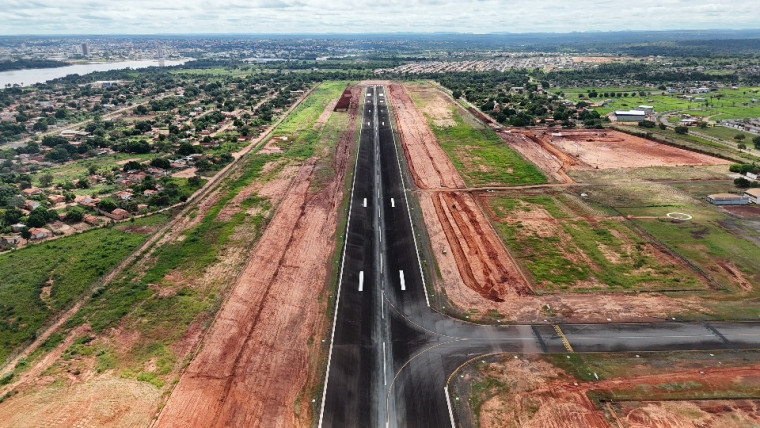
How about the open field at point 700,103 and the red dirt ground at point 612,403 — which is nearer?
the red dirt ground at point 612,403

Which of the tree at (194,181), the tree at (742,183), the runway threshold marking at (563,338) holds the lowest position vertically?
the runway threshold marking at (563,338)

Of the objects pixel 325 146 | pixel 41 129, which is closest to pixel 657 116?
pixel 325 146

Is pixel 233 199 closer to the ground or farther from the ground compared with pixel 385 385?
farther from the ground

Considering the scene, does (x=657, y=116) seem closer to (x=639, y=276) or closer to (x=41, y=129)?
(x=639, y=276)

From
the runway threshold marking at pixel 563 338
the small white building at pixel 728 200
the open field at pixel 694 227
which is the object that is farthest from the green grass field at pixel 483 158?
the runway threshold marking at pixel 563 338

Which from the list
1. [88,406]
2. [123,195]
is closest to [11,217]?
[123,195]

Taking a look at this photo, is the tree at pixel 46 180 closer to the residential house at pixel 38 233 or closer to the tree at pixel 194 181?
the residential house at pixel 38 233

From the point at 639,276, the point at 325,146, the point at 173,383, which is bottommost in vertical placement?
the point at 173,383

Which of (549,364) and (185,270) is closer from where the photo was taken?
(549,364)
